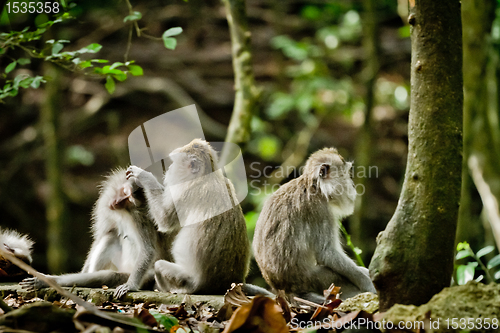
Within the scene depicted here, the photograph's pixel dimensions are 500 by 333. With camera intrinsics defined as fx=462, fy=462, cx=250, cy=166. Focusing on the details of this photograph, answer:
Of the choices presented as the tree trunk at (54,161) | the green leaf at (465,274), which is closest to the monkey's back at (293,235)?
the green leaf at (465,274)

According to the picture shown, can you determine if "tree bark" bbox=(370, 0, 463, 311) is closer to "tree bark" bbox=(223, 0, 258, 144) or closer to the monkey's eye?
the monkey's eye

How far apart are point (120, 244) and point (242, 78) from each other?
2.16 meters

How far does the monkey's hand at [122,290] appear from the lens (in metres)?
3.50

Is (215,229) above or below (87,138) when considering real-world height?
below

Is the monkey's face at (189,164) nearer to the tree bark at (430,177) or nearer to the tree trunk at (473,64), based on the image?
the tree bark at (430,177)

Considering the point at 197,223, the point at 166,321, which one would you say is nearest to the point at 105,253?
the point at 197,223

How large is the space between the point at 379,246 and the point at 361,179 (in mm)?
4786

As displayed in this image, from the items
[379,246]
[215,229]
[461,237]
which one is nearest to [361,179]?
[461,237]

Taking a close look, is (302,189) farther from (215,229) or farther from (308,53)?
(308,53)

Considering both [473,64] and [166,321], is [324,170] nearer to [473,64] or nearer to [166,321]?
[166,321]

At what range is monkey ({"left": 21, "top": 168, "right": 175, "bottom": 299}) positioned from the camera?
372 cm

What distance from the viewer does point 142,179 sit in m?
3.83

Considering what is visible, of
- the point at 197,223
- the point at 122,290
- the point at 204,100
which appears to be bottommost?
the point at 122,290

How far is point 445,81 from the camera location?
7.79 ft
